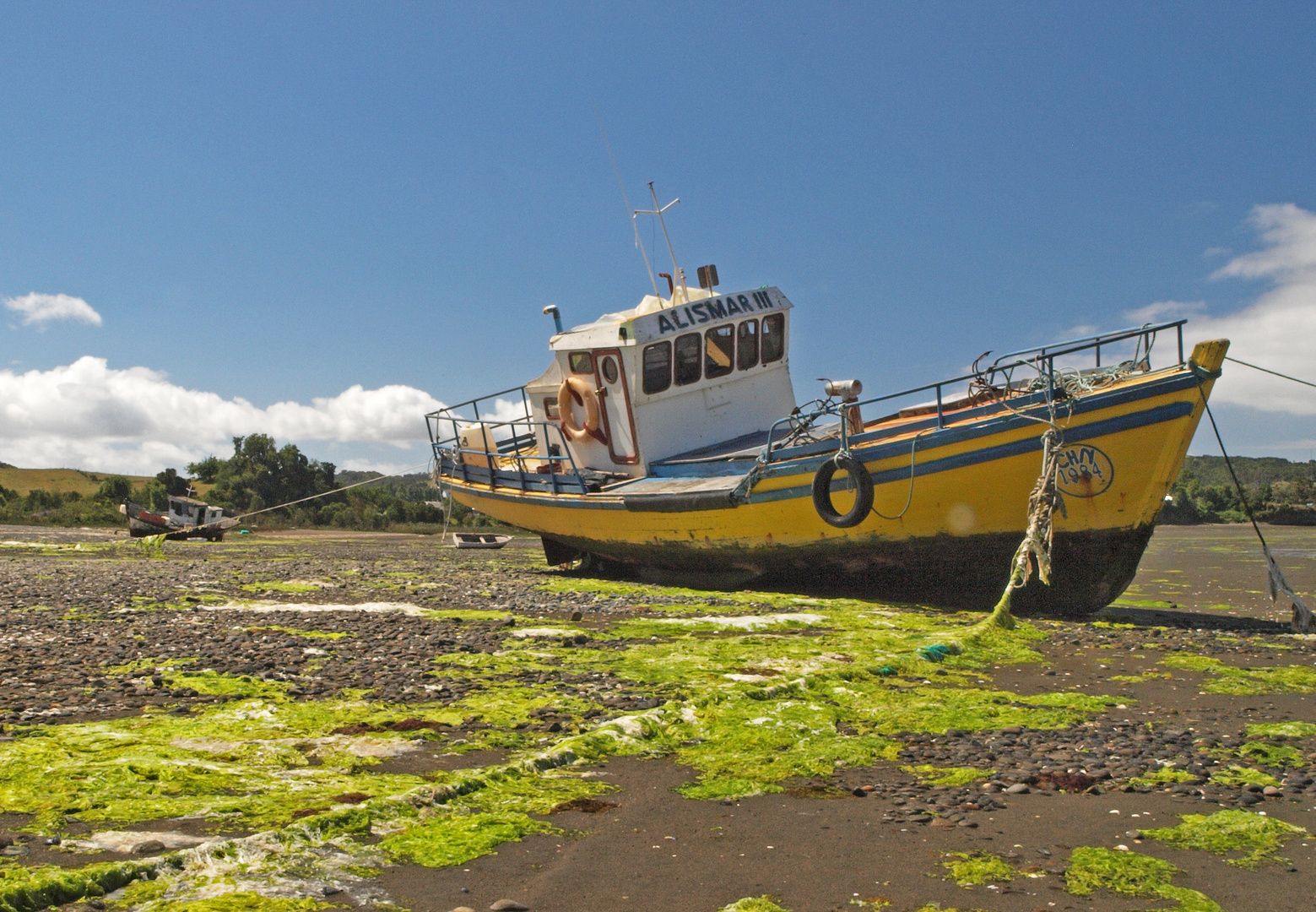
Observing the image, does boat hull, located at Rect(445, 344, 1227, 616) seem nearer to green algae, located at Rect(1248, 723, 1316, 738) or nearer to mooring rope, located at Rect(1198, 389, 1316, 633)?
mooring rope, located at Rect(1198, 389, 1316, 633)

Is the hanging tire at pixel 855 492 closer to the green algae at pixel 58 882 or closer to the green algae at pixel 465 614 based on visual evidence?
the green algae at pixel 465 614

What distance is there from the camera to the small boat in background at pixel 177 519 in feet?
117

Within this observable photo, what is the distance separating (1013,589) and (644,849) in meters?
8.63

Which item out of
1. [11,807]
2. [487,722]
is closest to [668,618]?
[487,722]

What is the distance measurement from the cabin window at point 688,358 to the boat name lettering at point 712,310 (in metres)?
0.24

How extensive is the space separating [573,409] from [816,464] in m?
5.95

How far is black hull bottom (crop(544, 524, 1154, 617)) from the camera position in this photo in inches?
424

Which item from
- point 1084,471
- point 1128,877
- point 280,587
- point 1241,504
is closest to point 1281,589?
point 1084,471

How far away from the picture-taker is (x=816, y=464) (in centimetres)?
1215

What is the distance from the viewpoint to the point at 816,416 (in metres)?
12.4

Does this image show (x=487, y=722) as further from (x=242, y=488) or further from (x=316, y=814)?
(x=242, y=488)

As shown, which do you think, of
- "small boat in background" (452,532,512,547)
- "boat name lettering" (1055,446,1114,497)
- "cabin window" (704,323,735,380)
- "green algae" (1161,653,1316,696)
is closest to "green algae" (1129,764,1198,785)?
"green algae" (1161,653,1316,696)

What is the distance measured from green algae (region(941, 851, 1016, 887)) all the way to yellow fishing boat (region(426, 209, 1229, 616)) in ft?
25.4

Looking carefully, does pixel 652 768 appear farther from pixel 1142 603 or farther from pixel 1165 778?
pixel 1142 603
